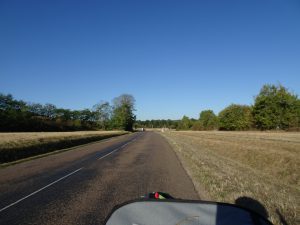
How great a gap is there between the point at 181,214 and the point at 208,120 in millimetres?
147585

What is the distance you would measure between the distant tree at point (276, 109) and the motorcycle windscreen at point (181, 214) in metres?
76.1

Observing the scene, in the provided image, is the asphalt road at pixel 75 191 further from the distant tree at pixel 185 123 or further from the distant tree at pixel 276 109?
the distant tree at pixel 185 123

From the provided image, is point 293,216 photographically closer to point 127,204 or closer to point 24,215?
point 127,204

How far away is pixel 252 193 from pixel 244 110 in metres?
109

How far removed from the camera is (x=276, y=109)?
73062mm

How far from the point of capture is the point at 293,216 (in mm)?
5496

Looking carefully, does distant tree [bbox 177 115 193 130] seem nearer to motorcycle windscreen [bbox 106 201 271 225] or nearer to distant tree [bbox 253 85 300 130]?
distant tree [bbox 253 85 300 130]

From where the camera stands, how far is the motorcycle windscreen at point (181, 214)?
2.46 metres

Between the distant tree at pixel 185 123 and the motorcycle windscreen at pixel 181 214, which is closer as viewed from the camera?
the motorcycle windscreen at pixel 181 214

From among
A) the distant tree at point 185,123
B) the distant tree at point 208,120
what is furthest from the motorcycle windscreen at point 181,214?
the distant tree at point 185,123

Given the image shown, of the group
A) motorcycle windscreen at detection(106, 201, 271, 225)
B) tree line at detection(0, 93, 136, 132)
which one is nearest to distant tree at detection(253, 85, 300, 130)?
tree line at detection(0, 93, 136, 132)

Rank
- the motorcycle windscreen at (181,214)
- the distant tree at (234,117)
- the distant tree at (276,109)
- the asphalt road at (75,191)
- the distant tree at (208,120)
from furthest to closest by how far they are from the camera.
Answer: the distant tree at (208,120)
the distant tree at (234,117)
the distant tree at (276,109)
the asphalt road at (75,191)
the motorcycle windscreen at (181,214)

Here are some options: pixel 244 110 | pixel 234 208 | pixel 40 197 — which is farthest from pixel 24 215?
pixel 244 110

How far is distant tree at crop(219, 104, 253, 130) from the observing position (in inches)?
3942
